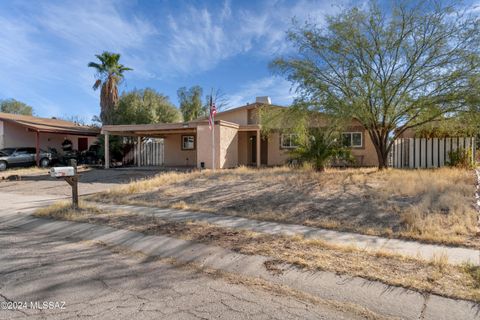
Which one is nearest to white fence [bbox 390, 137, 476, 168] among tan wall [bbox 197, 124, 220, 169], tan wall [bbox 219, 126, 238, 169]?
tan wall [bbox 219, 126, 238, 169]

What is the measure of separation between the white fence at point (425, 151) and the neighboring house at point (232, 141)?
5.19 ft

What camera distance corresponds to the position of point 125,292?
3725 mm

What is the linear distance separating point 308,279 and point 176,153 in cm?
2048

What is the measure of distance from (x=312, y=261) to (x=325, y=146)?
10.0 m

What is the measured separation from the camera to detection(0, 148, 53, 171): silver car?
851 inches

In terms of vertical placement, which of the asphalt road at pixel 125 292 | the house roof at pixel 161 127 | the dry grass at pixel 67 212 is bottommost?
the asphalt road at pixel 125 292

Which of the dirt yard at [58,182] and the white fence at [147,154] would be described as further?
the white fence at [147,154]

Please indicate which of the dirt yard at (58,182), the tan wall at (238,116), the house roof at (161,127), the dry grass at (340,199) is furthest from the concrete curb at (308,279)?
the tan wall at (238,116)

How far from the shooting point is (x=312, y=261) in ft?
14.9

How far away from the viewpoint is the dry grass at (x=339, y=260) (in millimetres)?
3783

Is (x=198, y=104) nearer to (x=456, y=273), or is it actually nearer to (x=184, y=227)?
(x=184, y=227)

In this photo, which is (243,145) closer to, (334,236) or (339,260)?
(334,236)

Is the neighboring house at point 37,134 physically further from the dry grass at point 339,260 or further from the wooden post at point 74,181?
the dry grass at point 339,260

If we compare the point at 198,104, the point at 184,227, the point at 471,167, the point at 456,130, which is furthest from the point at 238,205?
the point at 198,104
